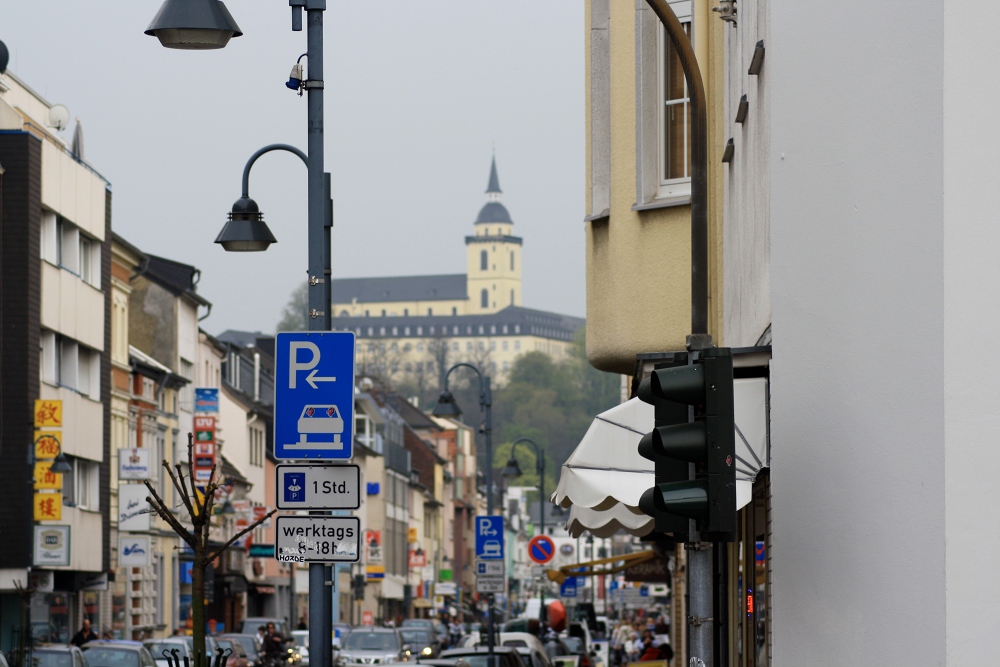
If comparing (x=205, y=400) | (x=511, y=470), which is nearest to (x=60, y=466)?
(x=511, y=470)

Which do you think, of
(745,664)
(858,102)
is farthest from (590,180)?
(858,102)

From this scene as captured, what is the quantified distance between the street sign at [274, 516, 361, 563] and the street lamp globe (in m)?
3.20

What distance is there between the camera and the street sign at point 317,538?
39.8 feet

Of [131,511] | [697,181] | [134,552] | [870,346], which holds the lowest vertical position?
[134,552]

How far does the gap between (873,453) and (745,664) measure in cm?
590

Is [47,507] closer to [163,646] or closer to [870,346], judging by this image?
[163,646]

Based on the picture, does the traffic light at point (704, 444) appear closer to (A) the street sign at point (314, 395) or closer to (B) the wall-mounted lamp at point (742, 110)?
(B) the wall-mounted lamp at point (742, 110)

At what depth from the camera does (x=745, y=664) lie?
1288 cm

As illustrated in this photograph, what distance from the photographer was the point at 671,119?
1474 cm

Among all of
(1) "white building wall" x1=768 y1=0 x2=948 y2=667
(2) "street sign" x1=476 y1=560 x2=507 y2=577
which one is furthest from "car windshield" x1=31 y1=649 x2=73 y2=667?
(1) "white building wall" x1=768 y1=0 x2=948 y2=667

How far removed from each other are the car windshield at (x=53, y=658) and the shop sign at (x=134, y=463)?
78.8 feet

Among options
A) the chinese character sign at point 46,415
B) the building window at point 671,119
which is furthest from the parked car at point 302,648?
the building window at point 671,119

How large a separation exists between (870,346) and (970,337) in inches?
20.6

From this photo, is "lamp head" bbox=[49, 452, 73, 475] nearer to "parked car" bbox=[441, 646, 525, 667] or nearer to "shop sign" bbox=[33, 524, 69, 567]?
"shop sign" bbox=[33, 524, 69, 567]
